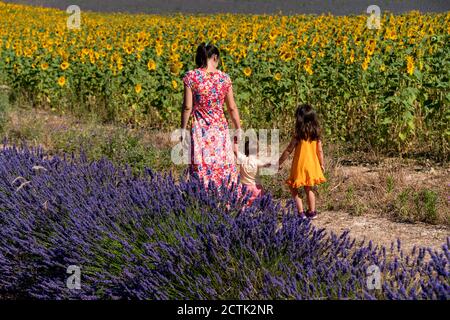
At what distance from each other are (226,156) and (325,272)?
2249 mm

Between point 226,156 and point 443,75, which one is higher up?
point 443,75

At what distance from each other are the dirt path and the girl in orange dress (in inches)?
7.1

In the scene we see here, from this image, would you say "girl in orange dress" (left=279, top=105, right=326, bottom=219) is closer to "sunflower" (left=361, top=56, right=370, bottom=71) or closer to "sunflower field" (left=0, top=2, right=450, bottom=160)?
"sunflower field" (left=0, top=2, right=450, bottom=160)

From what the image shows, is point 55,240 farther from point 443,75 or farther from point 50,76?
point 50,76

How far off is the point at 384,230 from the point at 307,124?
90 cm

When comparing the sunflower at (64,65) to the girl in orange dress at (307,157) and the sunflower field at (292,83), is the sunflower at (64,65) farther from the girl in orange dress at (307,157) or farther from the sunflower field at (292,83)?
the girl in orange dress at (307,157)

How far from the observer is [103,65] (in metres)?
9.05

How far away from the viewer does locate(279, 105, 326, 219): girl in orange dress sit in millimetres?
4918

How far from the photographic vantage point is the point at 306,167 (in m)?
4.95

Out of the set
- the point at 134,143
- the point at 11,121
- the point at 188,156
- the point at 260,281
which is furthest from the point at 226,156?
the point at 11,121

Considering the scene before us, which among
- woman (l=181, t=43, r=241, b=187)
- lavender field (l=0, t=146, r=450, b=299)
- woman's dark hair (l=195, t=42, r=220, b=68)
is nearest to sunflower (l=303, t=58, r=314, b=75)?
woman (l=181, t=43, r=241, b=187)

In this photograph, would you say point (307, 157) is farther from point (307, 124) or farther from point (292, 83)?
point (292, 83)

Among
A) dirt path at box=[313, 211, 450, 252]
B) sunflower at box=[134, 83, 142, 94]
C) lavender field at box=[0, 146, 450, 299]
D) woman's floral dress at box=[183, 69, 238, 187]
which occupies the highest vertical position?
sunflower at box=[134, 83, 142, 94]

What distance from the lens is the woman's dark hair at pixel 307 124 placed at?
4895 millimetres
